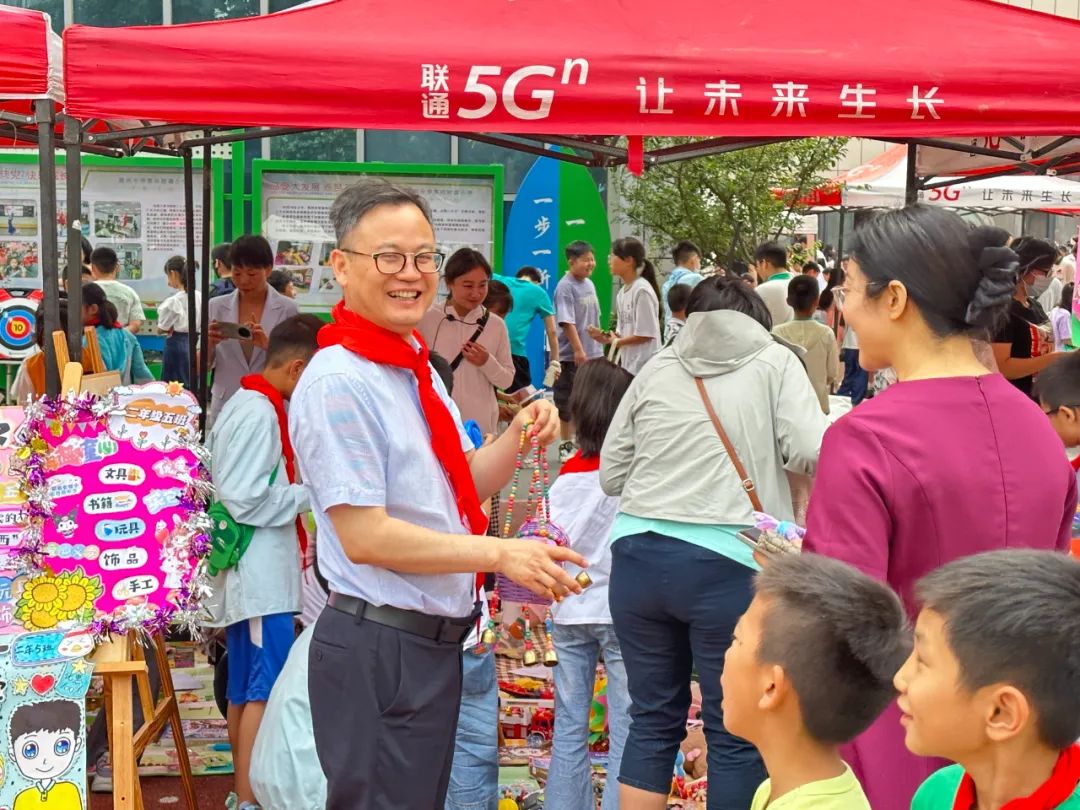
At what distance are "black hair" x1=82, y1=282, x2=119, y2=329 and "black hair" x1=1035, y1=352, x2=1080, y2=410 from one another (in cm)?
434

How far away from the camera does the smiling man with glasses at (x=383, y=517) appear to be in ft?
8.26

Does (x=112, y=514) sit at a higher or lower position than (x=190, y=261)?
lower

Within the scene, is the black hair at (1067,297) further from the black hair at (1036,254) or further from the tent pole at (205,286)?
the tent pole at (205,286)

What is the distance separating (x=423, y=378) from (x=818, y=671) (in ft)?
3.68

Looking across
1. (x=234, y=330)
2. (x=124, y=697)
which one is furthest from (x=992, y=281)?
(x=234, y=330)

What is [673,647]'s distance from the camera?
3.73m

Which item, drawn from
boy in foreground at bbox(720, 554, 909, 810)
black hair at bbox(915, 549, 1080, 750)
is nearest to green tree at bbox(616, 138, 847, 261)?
boy in foreground at bbox(720, 554, 909, 810)

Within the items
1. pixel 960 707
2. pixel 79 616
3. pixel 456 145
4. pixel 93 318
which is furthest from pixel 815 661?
pixel 456 145

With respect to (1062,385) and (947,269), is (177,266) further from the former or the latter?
(947,269)

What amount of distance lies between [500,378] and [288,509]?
2.65 meters

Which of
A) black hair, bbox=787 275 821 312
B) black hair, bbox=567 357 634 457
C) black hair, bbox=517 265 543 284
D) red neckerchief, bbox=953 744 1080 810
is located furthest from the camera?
black hair, bbox=517 265 543 284

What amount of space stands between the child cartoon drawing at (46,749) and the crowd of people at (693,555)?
68 centimetres

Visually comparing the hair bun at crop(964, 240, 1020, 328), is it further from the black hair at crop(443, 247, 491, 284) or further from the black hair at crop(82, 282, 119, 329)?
the black hair at crop(82, 282, 119, 329)

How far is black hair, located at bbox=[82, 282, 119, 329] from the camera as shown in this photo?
656cm
